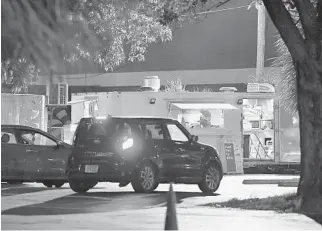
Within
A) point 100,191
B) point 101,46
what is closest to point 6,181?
point 100,191

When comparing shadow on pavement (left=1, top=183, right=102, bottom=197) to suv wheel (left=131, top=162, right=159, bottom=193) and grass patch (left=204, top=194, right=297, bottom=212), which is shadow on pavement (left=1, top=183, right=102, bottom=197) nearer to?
suv wheel (left=131, top=162, right=159, bottom=193)

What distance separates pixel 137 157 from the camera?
17.9 meters

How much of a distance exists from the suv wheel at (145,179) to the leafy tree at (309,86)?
4737 mm

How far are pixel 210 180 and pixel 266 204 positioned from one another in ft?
14.0

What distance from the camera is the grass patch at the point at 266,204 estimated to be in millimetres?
14094

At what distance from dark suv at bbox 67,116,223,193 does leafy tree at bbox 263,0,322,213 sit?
190 inches

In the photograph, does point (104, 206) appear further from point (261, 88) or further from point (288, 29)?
point (261, 88)

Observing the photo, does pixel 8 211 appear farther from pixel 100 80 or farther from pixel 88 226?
pixel 100 80

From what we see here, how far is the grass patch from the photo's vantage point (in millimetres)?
14094

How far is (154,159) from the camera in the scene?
59.6 feet

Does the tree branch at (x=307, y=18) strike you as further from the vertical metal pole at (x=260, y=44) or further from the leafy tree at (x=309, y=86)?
the vertical metal pole at (x=260, y=44)

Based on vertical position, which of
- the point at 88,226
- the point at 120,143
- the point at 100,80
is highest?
the point at 100,80

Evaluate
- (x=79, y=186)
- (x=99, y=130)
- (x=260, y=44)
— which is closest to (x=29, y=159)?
(x=79, y=186)

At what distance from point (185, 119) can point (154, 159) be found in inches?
357
